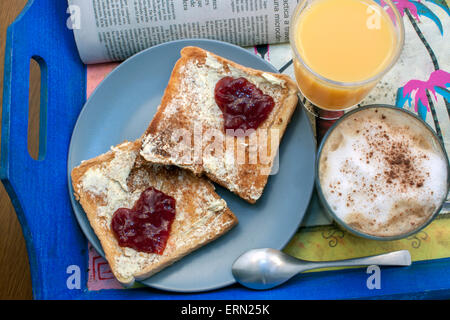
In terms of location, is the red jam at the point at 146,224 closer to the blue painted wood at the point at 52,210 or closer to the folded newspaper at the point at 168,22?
the blue painted wood at the point at 52,210

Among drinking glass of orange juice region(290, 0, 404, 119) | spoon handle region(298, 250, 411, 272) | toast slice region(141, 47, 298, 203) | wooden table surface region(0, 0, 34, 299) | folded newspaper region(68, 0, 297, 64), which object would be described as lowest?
spoon handle region(298, 250, 411, 272)

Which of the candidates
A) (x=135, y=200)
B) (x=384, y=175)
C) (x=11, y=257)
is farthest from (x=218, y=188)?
(x=11, y=257)

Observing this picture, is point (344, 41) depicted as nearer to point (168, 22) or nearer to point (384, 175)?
point (384, 175)

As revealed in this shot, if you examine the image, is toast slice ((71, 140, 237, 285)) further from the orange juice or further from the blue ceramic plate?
the orange juice

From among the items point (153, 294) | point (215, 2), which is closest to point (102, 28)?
point (215, 2)

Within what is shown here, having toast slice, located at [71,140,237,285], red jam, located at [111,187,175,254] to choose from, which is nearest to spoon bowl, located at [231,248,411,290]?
toast slice, located at [71,140,237,285]

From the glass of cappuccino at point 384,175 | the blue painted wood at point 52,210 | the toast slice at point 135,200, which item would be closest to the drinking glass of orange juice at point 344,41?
the glass of cappuccino at point 384,175

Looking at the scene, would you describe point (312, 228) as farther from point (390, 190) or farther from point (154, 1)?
point (154, 1)
